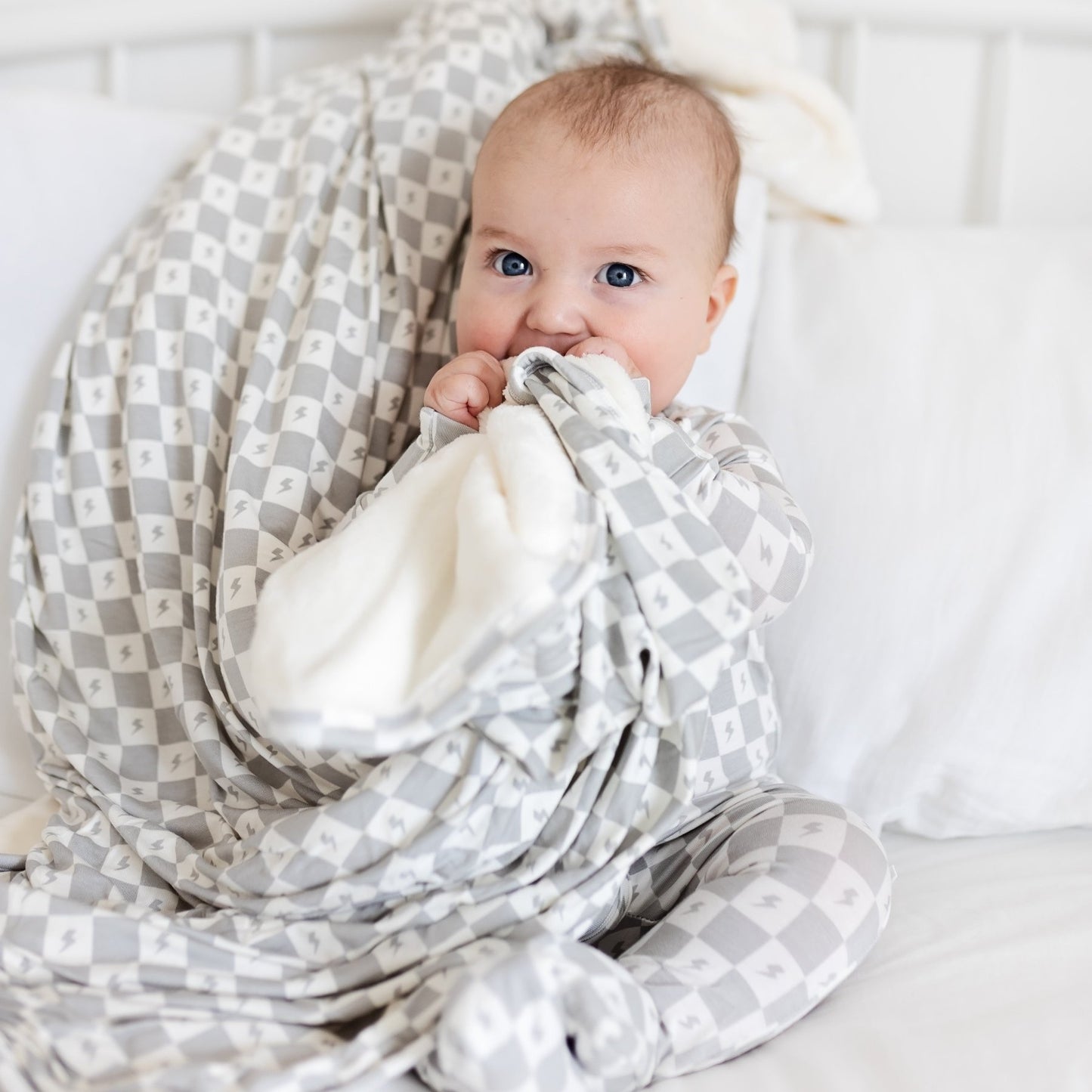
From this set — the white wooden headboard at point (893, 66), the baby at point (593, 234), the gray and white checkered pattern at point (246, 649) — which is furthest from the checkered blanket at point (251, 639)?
the white wooden headboard at point (893, 66)

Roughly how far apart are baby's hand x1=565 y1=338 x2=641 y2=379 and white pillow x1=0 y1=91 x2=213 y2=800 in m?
0.60

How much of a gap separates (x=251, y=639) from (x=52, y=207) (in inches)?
24.6

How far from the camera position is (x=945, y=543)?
3.70 feet

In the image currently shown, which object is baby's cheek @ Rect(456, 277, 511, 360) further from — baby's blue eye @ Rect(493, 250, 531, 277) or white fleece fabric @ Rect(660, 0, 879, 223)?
white fleece fabric @ Rect(660, 0, 879, 223)

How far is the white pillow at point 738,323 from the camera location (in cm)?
125

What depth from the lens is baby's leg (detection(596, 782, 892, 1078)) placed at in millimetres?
815

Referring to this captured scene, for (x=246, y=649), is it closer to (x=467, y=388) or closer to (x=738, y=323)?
(x=467, y=388)

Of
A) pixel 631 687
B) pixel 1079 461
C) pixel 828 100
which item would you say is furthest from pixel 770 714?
pixel 828 100

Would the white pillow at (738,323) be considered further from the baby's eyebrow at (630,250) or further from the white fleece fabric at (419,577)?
the white fleece fabric at (419,577)

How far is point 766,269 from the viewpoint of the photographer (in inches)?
52.1

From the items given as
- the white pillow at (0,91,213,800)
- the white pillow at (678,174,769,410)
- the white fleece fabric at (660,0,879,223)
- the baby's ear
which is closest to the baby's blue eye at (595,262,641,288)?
the baby's ear

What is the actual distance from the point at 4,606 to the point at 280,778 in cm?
40

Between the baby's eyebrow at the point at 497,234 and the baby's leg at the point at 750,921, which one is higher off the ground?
the baby's eyebrow at the point at 497,234

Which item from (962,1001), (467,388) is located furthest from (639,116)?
(962,1001)
